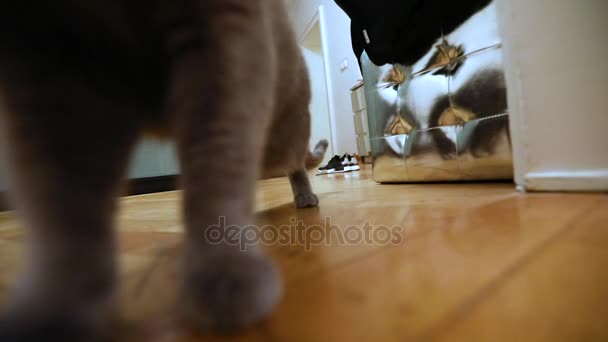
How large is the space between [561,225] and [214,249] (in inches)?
26.3

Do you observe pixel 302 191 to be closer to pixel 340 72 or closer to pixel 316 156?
pixel 316 156

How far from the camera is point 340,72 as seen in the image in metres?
4.29

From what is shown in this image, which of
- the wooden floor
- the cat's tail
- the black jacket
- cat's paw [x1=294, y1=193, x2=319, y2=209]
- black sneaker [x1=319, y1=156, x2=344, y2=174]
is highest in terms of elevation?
the black jacket

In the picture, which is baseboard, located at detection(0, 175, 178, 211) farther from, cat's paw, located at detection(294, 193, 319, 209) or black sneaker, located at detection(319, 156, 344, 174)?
A: cat's paw, located at detection(294, 193, 319, 209)

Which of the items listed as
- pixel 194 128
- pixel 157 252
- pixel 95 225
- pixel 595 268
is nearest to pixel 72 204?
pixel 95 225

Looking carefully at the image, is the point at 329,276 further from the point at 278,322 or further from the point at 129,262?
the point at 129,262

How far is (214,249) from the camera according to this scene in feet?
1.18

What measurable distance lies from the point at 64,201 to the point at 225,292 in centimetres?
21

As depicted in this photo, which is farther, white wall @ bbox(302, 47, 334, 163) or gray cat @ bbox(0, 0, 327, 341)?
white wall @ bbox(302, 47, 334, 163)

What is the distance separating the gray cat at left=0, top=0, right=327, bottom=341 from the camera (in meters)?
0.34

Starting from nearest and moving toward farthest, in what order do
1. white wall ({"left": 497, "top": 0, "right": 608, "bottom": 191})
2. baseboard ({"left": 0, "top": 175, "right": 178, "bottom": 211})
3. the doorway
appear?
1. white wall ({"left": 497, "top": 0, "right": 608, "bottom": 191})
2. baseboard ({"left": 0, "top": 175, "right": 178, "bottom": 211})
3. the doorway

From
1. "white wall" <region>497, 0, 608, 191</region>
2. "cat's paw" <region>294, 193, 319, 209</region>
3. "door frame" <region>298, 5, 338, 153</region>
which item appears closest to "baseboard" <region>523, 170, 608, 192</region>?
"white wall" <region>497, 0, 608, 191</region>

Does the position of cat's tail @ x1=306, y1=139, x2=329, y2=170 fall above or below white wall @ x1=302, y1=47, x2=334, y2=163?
below

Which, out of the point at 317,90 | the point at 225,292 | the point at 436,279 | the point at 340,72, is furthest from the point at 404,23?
the point at 317,90
